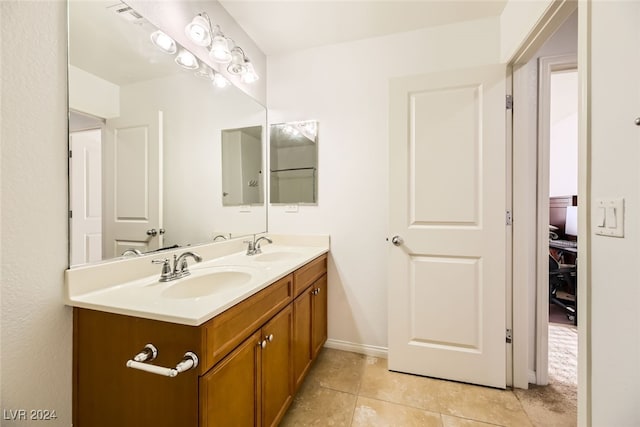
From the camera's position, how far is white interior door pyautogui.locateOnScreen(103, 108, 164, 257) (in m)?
1.05

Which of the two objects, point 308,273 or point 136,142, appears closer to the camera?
point 136,142

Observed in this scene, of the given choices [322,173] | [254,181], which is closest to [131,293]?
[254,181]

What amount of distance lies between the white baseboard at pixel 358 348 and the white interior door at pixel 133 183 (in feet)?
4.80

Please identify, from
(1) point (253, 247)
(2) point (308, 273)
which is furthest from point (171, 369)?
(1) point (253, 247)

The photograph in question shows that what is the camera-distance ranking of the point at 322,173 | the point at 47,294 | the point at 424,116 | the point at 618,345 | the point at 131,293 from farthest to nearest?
the point at 322,173, the point at 424,116, the point at 131,293, the point at 47,294, the point at 618,345

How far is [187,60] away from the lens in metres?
1.37

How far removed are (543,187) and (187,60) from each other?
2.22 meters

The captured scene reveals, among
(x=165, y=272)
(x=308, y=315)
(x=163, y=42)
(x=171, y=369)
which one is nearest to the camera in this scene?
(x=171, y=369)

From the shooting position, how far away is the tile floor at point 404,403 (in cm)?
131

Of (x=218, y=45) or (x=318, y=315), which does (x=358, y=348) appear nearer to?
(x=318, y=315)

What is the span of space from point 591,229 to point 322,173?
1.51 metres

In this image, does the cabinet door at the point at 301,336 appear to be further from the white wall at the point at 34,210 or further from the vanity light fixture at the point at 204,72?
the vanity light fixture at the point at 204,72

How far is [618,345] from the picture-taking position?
71cm

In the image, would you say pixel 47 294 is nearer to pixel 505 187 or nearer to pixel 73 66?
pixel 73 66
